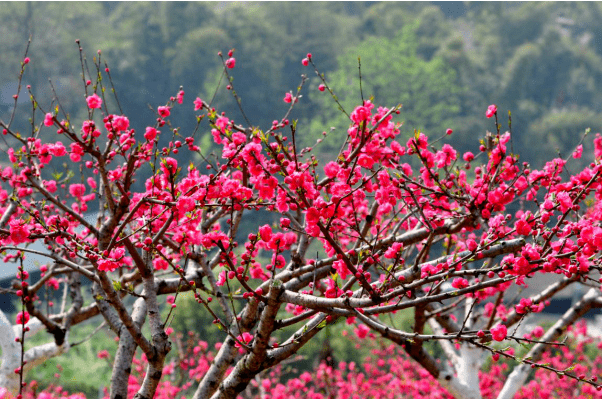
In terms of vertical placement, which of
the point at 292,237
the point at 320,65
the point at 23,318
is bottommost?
the point at 23,318

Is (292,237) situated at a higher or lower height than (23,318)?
higher

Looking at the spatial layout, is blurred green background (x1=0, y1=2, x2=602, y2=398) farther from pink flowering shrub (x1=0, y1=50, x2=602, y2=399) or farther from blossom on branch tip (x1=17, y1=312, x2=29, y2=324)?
blossom on branch tip (x1=17, y1=312, x2=29, y2=324)

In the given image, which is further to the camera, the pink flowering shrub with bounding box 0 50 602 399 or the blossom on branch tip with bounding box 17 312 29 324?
the blossom on branch tip with bounding box 17 312 29 324

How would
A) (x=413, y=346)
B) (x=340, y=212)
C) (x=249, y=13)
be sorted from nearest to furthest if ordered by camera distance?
(x=340, y=212)
(x=413, y=346)
(x=249, y=13)

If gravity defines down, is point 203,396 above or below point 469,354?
below

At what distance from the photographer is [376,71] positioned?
129 ft

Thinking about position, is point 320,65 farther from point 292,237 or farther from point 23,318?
point 23,318

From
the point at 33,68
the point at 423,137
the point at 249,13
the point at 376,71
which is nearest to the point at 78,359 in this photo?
the point at 423,137

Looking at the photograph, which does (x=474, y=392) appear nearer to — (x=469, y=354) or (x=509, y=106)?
(x=469, y=354)

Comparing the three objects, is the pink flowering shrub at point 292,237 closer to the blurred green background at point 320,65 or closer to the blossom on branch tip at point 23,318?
the blossom on branch tip at point 23,318

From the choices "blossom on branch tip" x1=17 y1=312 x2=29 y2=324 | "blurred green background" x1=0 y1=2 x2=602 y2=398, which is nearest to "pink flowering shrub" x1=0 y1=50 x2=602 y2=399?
"blossom on branch tip" x1=17 y1=312 x2=29 y2=324

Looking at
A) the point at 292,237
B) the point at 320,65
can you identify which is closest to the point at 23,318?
the point at 292,237

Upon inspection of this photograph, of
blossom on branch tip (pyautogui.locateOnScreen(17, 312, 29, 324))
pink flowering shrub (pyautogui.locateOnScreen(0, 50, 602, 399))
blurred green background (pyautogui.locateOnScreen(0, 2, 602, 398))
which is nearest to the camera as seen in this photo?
pink flowering shrub (pyautogui.locateOnScreen(0, 50, 602, 399))

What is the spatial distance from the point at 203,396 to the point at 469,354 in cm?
285
